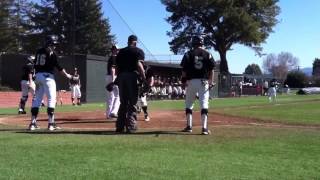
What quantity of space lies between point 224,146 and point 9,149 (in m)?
3.37

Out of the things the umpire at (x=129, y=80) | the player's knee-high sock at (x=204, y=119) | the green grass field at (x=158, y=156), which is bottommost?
the green grass field at (x=158, y=156)

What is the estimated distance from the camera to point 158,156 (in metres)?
8.09

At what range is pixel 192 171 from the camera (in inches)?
277

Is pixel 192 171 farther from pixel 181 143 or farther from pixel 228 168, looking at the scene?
pixel 181 143

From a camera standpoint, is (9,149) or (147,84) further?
(147,84)

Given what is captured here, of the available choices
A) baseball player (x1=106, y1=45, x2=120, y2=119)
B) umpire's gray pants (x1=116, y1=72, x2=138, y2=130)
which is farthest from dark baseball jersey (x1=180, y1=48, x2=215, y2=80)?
baseball player (x1=106, y1=45, x2=120, y2=119)

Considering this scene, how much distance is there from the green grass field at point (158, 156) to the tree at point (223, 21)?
2711 inches

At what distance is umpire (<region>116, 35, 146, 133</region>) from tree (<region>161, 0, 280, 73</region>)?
67.3 meters

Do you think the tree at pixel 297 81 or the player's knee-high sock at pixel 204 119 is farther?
the tree at pixel 297 81

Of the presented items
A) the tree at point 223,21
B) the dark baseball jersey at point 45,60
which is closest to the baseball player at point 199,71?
the dark baseball jersey at point 45,60

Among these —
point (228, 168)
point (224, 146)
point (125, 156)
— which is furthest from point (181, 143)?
point (228, 168)

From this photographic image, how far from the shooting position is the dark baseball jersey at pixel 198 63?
11633 mm

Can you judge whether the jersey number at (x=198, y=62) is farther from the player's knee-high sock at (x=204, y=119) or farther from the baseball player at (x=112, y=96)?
the baseball player at (x=112, y=96)

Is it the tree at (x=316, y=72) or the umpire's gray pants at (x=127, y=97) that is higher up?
the tree at (x=316, y=72)
